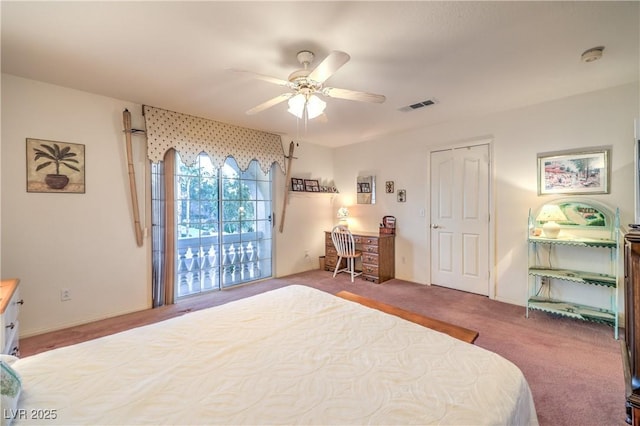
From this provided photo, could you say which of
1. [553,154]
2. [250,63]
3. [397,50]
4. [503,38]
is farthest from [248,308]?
[553,154]

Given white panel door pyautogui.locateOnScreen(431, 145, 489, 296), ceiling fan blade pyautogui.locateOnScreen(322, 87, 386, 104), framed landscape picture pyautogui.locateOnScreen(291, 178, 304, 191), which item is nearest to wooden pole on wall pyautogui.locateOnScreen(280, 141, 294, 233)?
framed landscape picture pyautogui.locateOnScreen(291, 178, 304, 191)

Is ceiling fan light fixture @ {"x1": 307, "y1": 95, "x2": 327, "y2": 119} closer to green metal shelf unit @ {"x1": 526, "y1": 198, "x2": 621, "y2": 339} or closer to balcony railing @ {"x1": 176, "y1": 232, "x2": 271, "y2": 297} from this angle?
balcony railing @ {"x1": 176, "y1": 232, "x2": 271, "y2": 297}

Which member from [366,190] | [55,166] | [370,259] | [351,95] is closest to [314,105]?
[351,95]

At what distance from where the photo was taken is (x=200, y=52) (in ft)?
6.86

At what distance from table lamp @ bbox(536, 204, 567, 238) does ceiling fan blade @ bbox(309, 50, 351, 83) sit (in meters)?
2.90

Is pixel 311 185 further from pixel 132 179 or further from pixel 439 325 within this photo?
pixel 439 325

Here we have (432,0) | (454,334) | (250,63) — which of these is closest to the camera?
(432,0)

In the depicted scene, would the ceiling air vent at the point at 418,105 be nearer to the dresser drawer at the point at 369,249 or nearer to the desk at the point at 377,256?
the desk at the point at 377,256

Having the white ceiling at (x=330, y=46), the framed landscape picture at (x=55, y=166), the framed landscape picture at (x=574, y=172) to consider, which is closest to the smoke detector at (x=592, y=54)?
the white ceiling at (x=330, y=46)

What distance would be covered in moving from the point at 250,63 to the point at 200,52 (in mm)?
379

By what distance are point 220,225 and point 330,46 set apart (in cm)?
288

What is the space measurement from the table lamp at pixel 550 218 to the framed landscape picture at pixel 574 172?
0.65 ft

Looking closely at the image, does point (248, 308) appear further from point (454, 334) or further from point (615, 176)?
point (615, 176)

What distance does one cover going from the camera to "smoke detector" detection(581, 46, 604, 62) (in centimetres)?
205
